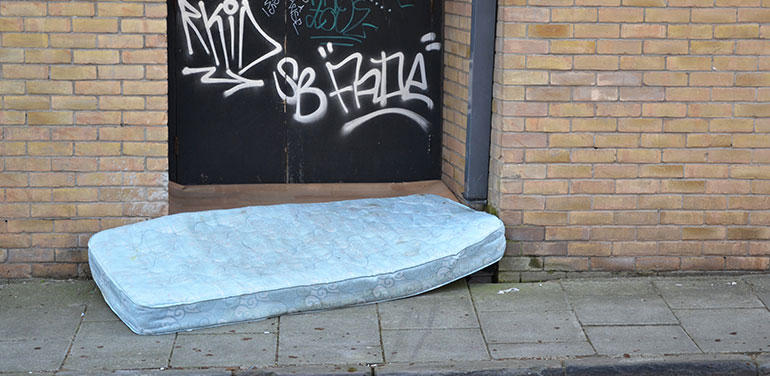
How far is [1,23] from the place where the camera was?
5.93 meters

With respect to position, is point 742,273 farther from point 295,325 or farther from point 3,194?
point 3,194

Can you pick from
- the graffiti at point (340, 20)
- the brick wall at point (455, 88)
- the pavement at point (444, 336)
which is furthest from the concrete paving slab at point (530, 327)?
the graffiti at point (340, 20)

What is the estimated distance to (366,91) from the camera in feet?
23.8

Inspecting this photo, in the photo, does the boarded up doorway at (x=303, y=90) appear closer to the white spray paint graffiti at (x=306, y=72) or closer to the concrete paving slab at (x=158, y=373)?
the white spray paint graffiti at (x=306, y=72)

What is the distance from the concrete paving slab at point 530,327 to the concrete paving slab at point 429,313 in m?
0.12

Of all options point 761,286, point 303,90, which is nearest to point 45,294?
point 303,90

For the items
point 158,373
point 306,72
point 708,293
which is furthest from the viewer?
point 306,72

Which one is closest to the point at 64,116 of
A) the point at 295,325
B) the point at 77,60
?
the point at 77,60

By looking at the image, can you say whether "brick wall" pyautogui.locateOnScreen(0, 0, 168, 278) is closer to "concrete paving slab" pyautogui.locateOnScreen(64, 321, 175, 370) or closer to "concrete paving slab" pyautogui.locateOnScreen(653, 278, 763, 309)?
"concrete paving slab" pyautogui.locateOnScreen(64, 321, 175, 370)

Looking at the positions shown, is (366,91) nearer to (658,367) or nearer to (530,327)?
(530,327)

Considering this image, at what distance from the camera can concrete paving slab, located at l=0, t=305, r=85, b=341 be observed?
17.6ft

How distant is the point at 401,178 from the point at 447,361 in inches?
102

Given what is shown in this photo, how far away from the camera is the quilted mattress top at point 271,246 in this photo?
559cm

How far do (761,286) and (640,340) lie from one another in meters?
1.44
